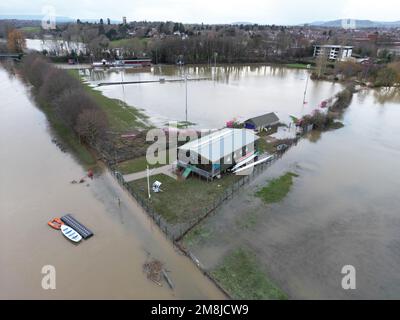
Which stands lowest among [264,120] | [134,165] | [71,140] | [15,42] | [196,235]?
[196,235]

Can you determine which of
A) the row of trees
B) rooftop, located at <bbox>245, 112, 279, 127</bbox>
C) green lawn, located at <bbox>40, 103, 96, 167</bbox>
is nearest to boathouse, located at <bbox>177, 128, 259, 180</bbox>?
rooftop, located at <bbox>245, 112, 279, 127</bbox>

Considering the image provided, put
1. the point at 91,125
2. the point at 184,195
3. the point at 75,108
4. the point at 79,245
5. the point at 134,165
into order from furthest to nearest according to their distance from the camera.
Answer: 1. the point at 75,108
2. the point at 91,125
3. the point at 134,165
4. the point at 184,195
5. the point at 79,245

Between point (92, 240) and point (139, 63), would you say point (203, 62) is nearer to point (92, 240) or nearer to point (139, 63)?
point (139, 63)

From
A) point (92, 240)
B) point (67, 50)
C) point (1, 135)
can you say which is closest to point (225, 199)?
point (92, 240)

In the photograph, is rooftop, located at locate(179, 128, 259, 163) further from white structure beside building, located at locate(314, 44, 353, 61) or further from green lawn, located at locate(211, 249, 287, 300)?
white structure beside building, located at locate(314, 44, 353, 61)

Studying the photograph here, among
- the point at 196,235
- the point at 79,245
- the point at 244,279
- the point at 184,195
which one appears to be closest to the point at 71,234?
the point at 79,245

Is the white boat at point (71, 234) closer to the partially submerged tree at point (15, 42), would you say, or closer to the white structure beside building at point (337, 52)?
the white structure beside building at point (337, 52)

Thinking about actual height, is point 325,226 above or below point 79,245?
above

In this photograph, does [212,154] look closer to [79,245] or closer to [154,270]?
[154,270]
